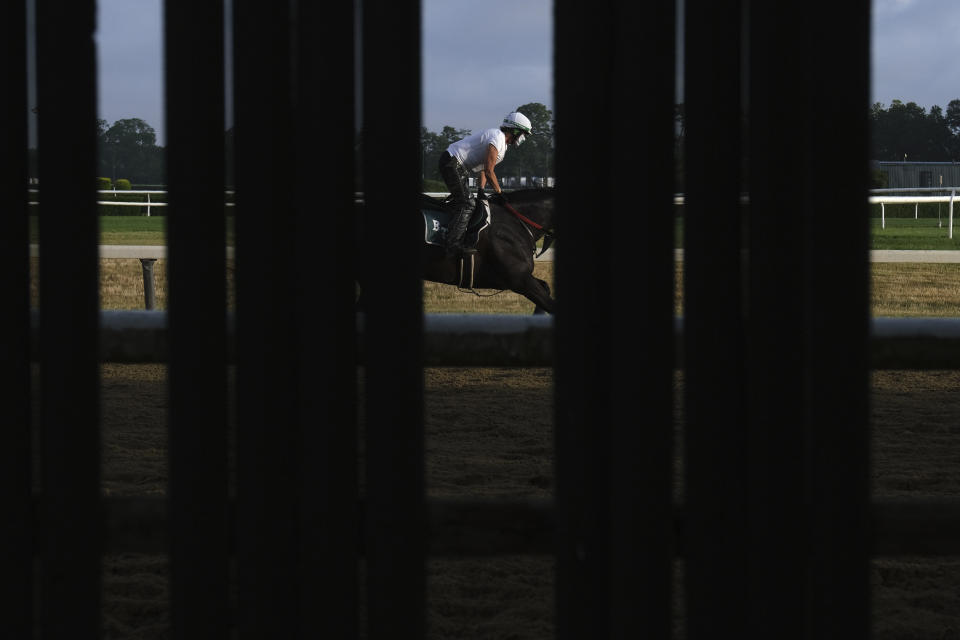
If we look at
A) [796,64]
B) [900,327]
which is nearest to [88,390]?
[796,64]

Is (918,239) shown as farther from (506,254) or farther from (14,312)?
(14,312)

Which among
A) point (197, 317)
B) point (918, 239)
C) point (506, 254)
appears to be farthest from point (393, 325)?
point (918, 239)

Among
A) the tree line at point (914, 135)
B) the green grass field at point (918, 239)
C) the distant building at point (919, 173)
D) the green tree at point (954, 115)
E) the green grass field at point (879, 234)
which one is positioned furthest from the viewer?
the green tree at point (954, 115)

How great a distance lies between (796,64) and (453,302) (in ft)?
27.7

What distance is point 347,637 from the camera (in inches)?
46.2

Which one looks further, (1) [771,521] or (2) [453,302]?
(2) [453,302]

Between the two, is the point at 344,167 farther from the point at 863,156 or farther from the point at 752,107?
the point at 863,156

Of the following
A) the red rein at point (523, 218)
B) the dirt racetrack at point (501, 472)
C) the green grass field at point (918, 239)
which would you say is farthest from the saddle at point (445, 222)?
the green grass field at point (918, 239)

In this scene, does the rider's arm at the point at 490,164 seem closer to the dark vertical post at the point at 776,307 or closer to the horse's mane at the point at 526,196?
the horse's mane at the point at 526,196

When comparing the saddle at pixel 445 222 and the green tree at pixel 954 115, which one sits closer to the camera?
the saddle at pixel 445 222

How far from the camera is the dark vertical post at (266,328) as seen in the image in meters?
1.12

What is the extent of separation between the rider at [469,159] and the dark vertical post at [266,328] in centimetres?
624

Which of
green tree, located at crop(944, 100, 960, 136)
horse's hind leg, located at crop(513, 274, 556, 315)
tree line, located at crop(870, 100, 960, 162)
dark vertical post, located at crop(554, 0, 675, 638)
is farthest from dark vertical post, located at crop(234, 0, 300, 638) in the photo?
green tree, located at crop(944, 100, 960, 136)

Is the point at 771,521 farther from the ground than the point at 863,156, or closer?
closer
